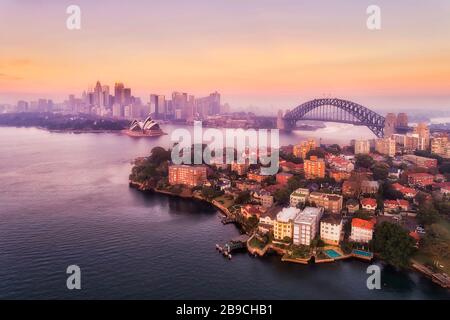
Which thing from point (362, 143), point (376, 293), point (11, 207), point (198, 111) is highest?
point (198, 111)

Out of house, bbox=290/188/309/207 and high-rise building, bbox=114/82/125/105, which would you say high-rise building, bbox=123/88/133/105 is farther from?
house, bbox=290/188/309/207

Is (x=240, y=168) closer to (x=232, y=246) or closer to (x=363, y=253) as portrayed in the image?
(x=232, y=246)

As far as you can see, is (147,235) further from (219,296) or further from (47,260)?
(219,296)

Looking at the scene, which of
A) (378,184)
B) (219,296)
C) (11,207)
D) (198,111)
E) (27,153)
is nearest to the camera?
(219,296)

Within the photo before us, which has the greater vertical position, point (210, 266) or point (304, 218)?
point (304, 218)

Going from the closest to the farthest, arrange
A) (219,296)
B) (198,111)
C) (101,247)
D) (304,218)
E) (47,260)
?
(219,296) → (47,260) → (101,247) → (304,218) → (198,111)

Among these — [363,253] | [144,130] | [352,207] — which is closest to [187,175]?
[352,207]

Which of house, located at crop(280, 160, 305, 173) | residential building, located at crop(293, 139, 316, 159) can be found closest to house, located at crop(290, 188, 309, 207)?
house, located at crop(280, 160, 305, 173)

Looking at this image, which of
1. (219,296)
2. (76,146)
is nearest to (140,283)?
(219,296)
